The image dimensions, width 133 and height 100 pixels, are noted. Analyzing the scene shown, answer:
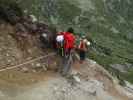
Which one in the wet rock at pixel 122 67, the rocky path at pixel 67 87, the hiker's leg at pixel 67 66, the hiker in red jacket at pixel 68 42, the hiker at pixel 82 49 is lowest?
the wet rock at pixel 122 67

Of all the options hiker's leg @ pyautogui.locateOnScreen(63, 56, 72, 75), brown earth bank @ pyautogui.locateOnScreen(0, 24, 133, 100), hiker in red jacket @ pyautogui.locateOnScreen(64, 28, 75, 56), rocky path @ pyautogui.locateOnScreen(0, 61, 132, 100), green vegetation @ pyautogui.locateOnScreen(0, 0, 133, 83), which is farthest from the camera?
green vegetation @ pyautogui.locateOnScreen(0, 0, 133, 83)

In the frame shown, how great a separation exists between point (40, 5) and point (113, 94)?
2453 centimetres

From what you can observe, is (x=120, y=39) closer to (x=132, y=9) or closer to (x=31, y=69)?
(x=132, y=9)

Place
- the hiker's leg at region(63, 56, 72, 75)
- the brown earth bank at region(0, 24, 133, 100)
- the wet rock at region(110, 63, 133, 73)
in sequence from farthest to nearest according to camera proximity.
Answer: the wet rock at region(110, 63, 133, 73)
the hiker's leg at region(63, 56, 72, 75)
the brown earth bank at region(0, 24, 133, 100)

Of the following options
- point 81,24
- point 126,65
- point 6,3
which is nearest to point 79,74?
point 6,3

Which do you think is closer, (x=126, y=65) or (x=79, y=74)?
(x=79, y=74)

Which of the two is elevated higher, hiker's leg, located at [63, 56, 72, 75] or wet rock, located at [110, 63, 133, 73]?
hiker's leg, located at [63, 56, 72, 75]

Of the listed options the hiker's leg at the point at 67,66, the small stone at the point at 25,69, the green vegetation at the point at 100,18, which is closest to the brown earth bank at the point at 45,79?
the small stone at the point at 25,69

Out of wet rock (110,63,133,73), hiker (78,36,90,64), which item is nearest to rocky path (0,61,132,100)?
hiker (78,36,90,64)

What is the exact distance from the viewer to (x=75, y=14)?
49531 millimetres

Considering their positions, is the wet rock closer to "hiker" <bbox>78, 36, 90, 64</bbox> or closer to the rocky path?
"hiker" <bbox>78, 36, 90, 64</bbox>

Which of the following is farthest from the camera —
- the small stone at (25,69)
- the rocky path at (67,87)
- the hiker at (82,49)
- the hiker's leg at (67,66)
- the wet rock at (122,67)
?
the wet rock at (122,67)

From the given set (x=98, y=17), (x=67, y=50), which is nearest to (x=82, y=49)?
(x=67, y=50)

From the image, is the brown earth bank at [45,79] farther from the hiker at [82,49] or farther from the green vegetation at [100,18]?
the green vegetation at [100,18]
